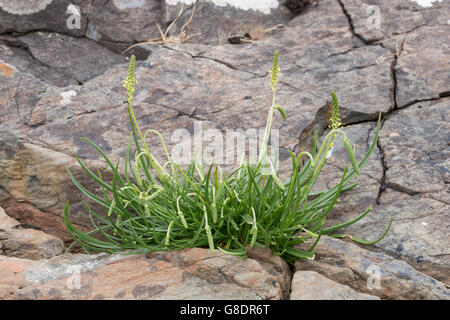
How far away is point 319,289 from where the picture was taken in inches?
72.4

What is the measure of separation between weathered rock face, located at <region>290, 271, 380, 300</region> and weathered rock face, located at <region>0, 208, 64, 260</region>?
1193 millimetres

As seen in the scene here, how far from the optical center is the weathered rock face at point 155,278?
6.03ft

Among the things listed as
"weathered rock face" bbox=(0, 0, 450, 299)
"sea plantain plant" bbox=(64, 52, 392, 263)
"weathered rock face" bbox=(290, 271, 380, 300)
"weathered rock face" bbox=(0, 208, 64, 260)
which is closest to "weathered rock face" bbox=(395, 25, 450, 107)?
"weathered rock face" bbox=(0, 0, 450, 299)

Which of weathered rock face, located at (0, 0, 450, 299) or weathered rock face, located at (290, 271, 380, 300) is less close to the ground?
weathered rock face, located at (0, 0, 450, 299)

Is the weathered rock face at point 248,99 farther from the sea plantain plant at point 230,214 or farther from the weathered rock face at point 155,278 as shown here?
the sea plantain plant at point 230,214

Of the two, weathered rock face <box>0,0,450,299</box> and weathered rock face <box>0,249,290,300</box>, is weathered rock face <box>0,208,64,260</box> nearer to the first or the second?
weathered rock face <box>0,0,450,299</box>

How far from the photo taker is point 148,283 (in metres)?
1.88

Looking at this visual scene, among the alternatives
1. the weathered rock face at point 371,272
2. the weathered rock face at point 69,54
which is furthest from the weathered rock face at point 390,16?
the weathered rock face at point 371,272

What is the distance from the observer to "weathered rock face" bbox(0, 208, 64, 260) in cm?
240

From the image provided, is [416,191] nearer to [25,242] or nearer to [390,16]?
[390,16]

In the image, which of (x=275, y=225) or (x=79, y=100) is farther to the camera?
(x=79, y=100)

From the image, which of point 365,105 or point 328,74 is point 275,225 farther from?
point 328,74

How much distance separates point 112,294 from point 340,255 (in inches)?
35.2

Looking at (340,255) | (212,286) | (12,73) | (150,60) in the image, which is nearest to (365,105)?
(340,255)
